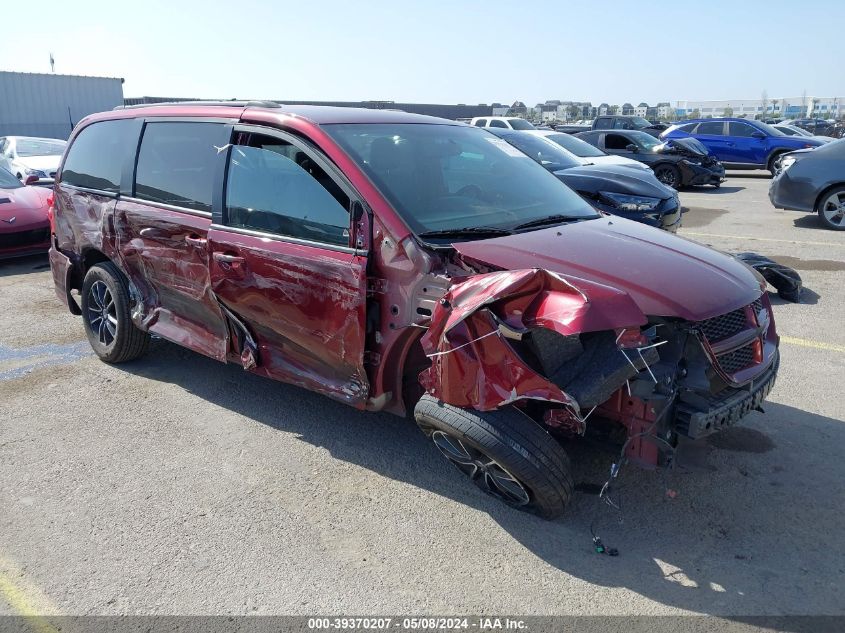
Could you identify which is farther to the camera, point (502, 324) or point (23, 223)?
point (23, 223)

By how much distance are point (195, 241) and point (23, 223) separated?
5.89m

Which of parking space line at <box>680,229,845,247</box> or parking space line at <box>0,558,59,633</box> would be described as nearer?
parking space line at <box>0,558,59,633</box>

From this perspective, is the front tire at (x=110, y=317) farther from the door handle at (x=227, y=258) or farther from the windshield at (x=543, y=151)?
the windshield at (x=543, y=151)

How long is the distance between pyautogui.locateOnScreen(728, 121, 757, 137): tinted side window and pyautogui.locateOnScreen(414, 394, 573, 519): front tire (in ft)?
62.5

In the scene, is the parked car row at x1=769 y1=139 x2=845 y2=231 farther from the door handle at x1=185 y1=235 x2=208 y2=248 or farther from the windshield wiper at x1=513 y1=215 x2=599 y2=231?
the door handle at x1=185 y1=235 x2=208 y2=248

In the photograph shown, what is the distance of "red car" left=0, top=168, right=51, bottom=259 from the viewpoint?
28.8ft

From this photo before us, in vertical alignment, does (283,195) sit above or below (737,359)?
above

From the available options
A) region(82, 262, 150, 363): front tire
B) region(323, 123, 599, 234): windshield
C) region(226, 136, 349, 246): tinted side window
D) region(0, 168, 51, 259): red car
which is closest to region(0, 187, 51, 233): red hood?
region(0, 168, 51, 259): red car

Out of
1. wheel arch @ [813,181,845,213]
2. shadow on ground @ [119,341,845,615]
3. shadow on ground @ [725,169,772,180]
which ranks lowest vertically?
shadow on ground @ [725,169,772,180]

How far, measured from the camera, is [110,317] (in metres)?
5.33

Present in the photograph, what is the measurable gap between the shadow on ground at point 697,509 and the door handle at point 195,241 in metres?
1.10

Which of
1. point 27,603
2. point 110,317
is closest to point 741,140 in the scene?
point 110,317

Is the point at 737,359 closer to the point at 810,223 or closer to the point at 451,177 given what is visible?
the point at 451,177

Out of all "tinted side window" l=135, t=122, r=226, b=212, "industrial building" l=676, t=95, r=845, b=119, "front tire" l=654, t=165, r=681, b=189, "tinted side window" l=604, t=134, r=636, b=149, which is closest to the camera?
"tinted side window" l=135, t=122, r=226, b=212
